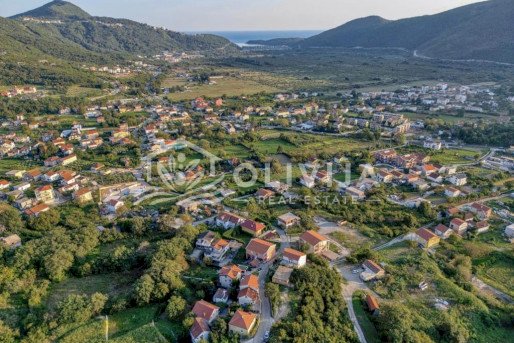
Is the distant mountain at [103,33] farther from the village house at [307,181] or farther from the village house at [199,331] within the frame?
the village house at [199,331]

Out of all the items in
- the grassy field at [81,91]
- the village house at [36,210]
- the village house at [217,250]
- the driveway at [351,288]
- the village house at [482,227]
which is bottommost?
the village house at [482,227]

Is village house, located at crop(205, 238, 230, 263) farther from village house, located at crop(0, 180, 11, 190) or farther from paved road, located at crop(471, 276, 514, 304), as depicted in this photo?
village house, located at crop(0, 180, 11, 190)

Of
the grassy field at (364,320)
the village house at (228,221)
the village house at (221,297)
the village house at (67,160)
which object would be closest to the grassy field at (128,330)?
the village house at (221,297)

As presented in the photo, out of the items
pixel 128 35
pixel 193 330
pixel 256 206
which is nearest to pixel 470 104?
pixel 256 206

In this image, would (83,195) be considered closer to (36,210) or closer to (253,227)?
(36,210)

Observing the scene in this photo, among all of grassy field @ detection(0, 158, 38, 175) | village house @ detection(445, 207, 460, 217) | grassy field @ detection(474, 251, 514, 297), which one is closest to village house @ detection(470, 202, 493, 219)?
village house @ detection(445, 207, 460, 217)

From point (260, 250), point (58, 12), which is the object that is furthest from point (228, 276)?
point (58, 12)

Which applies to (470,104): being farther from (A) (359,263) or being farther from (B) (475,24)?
(B) (475,24)
